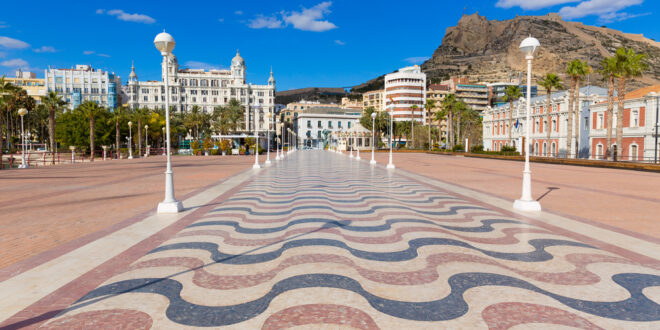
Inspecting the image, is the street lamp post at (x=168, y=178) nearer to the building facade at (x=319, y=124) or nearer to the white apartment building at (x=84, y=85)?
the building facade at (x=319, y=124)

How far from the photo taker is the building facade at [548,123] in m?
48.2

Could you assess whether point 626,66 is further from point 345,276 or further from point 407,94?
point 407,94

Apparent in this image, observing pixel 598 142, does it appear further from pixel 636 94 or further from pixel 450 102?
pixel 450 102

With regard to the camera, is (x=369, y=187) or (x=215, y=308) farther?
(x=369, y=187)

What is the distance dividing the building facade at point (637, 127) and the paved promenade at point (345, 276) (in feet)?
119

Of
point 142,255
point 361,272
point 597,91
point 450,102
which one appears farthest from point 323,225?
point 450,102

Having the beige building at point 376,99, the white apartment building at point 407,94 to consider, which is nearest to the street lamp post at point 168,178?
the white apartment building at point 407,94

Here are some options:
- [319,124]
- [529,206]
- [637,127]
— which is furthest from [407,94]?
[529,206]

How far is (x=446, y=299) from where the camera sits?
3896 millimetres

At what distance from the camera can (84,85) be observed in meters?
114

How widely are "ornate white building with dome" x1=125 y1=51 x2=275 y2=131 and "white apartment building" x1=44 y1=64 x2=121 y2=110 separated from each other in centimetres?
567

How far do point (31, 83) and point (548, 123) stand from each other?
492 feet

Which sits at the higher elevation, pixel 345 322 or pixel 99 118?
pixel 99 118

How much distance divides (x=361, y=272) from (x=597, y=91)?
A: 200 ft
